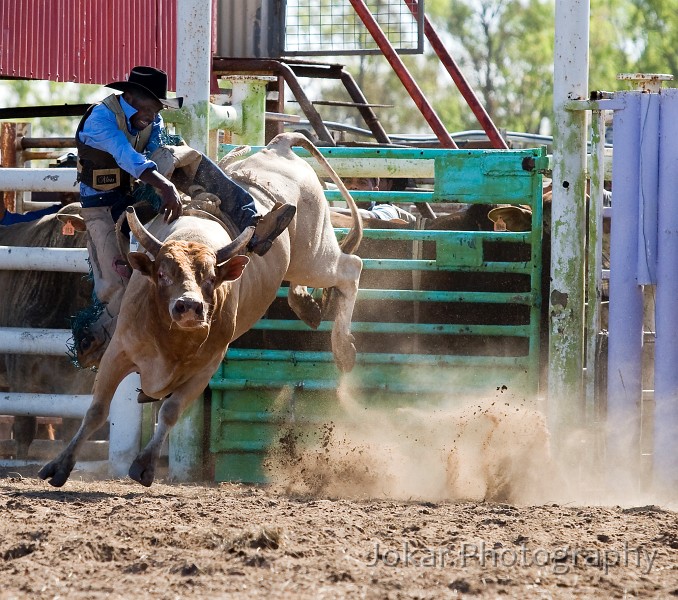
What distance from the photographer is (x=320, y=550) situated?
3.93 metres

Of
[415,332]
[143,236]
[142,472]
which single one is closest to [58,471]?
[142,472]

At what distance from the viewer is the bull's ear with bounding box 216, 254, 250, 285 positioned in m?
5.30

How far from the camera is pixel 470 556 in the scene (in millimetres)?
3973

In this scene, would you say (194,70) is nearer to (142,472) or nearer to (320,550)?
(142,472)

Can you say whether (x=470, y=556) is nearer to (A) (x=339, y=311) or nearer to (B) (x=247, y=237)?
(B) (x=247, y=237)

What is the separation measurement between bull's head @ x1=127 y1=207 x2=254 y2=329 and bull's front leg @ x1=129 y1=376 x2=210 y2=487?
1.63 ft

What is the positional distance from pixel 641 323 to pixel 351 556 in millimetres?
2931

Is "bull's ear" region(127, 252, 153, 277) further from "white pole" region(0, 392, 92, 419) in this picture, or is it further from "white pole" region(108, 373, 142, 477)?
"white pole" region(0, 392, 92, 419)

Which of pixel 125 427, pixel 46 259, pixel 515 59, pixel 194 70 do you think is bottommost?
pixel 125 427

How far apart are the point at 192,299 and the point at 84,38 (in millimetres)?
6115

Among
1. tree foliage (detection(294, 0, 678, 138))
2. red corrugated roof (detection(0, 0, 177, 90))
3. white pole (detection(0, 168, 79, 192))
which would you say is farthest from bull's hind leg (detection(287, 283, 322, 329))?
tree foliage (detection(294, 0, 678, 138))

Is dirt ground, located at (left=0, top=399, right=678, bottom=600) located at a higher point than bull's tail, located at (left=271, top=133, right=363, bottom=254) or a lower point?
lower

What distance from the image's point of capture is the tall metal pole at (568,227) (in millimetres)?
6438

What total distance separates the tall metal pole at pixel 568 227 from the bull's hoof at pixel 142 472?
2.28 metres
